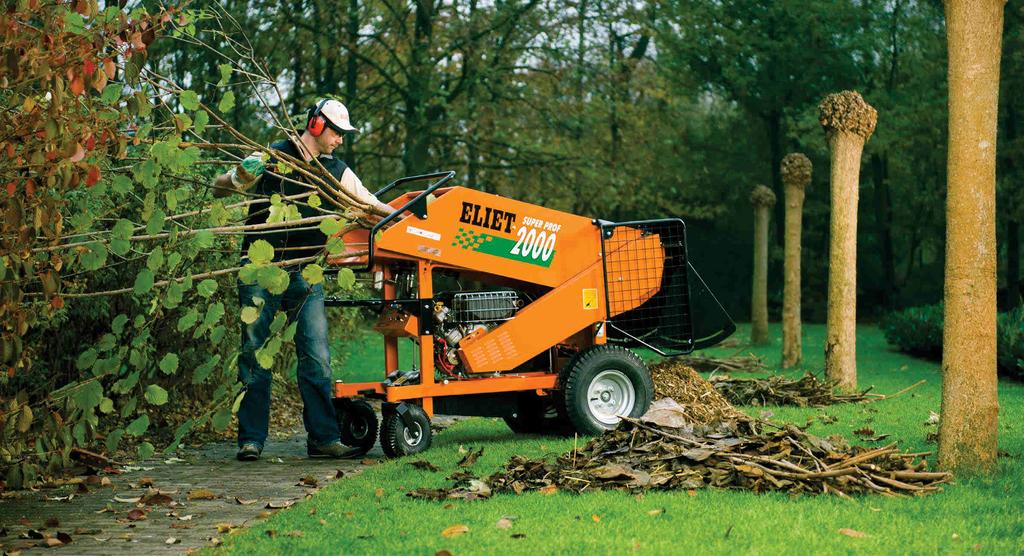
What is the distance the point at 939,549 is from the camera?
4855 mm

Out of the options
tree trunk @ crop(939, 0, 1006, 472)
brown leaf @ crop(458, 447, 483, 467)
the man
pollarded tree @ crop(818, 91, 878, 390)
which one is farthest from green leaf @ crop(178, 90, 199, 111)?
pollarded tree @ crop(818, 91, 878, 390)

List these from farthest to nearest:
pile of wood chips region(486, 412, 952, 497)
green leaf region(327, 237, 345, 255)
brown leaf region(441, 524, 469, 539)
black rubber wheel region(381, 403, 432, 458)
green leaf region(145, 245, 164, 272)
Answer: black rubber wheel region(381, 403, 432, 458) < green leaf region(327, 237, 345, 255) < pile of wood chips region(486, 412, 952, 497) < green leaf region(145, 245, 164, 272) < brown leaf region(441, 524, 469, 539)

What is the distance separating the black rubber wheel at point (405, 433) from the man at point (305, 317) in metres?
0.47

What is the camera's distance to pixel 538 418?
30.4 feet

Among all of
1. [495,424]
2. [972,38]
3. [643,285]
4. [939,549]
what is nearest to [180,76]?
[495,424]

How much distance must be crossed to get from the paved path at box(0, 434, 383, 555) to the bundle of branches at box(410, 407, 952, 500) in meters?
1.07

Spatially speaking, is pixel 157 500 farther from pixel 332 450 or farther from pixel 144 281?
pixel 332 450

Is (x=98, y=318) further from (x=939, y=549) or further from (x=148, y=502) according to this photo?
(x=939, y=549)

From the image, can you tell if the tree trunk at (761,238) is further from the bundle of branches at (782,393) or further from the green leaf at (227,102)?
the green leaf at (227,102)

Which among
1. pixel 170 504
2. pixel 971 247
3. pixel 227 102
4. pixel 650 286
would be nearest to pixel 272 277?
pixel 227 102

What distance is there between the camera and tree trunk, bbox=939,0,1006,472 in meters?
6.62

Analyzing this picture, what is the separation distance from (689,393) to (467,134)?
13.0 metres

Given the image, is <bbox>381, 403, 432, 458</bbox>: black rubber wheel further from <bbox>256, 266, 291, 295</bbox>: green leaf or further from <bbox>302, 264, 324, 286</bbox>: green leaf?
<bbox>256, 266, 291, 295</bbox>: green leaf

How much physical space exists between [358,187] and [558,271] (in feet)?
5.29
